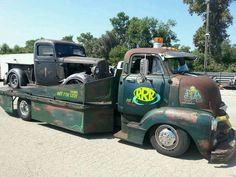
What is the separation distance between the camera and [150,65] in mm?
7102

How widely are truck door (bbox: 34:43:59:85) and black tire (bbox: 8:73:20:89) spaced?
0.65m

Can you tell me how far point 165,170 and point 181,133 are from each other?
956mm

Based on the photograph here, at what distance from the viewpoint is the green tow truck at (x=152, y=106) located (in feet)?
20.6

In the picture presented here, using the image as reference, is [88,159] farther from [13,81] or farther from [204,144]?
[13,81]

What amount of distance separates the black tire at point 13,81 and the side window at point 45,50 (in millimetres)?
1167

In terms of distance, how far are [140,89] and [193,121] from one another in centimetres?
147

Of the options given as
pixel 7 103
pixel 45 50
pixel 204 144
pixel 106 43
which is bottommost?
pixel 204 144

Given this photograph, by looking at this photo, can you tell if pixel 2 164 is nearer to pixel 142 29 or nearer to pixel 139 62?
pixel 139 62

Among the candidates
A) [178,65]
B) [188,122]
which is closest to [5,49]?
[178,65]

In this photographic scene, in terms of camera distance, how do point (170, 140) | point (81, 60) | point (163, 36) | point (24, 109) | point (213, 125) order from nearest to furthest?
point (213, 125) < point (170, 140) < point (81, 60) < point (24, 109) < point (163, 36)

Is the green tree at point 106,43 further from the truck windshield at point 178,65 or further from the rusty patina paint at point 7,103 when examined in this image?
the truck windshield at point 178,65

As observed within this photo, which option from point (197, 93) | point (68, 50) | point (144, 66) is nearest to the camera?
point (197, 93)

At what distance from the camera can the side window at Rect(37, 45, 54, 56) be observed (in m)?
9.92

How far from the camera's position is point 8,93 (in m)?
10.3
